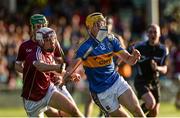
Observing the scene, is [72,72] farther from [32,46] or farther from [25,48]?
[25,48]

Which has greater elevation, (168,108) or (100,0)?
(100,0)

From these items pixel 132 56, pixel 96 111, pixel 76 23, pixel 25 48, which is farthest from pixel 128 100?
pixel 76 23

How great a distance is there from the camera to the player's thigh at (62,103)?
46.1 ft

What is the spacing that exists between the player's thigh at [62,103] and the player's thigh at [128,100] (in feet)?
2.69

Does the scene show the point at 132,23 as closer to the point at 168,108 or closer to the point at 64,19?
the point at 64,19

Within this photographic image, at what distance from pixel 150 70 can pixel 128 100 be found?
12.8 ft

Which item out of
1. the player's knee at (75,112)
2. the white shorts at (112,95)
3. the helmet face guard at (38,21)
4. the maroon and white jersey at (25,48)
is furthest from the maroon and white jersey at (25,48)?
the white shorts at (112,95)

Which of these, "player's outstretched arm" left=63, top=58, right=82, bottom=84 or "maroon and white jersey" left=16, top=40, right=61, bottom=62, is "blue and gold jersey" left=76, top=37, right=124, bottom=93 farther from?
"maroon and white jersey" left=16, top=40, right=61, bottom=62

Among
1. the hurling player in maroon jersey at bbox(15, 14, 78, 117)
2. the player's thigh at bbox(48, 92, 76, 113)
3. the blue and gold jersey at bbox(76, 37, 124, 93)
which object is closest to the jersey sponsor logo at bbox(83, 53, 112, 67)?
the blue and gold jersey at bbox(76, 37, 124, 93)

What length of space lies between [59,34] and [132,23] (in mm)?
3719

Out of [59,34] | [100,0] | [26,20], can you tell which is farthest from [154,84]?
[100,0]

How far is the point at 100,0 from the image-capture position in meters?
32.7

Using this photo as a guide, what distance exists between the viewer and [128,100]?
1395cm

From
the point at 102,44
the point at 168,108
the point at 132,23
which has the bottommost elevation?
the point at 168,108
